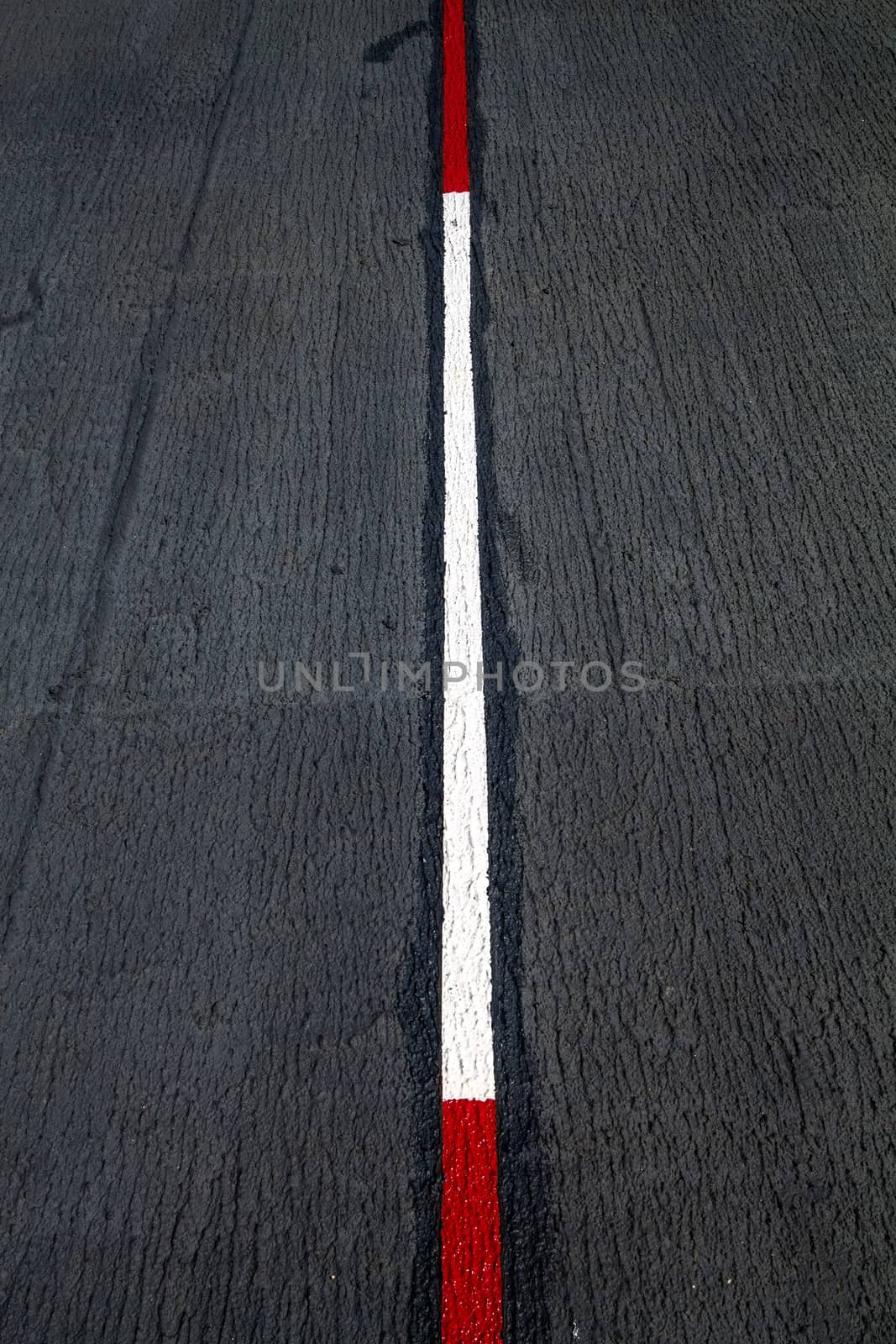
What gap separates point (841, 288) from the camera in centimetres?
525

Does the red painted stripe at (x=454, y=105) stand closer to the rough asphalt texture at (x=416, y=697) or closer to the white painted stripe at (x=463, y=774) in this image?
the rough asphalt texture at (x=416, y=697)

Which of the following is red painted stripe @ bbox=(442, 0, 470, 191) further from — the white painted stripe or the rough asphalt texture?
the white painted stripe

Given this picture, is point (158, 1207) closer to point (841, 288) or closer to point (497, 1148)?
point (497, 1148)

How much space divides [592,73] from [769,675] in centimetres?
422

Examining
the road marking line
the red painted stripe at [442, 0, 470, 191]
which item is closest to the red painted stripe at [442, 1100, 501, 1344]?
the road marking line

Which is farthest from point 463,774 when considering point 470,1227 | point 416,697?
point 470,1227

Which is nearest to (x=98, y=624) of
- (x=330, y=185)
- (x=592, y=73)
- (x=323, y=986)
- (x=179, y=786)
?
(x=179, y=786)

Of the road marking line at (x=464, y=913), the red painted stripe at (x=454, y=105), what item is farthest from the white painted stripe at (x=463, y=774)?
the red painted stripe at (x=454, y=105)

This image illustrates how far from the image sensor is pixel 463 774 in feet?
12.7

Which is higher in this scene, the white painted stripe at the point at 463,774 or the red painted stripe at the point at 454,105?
the red painted stripe at the point at 454,105

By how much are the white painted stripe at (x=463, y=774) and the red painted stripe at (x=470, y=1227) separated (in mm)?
77

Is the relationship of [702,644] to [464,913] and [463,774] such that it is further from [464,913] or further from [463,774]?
[464,913]

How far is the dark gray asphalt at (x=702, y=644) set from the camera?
2988 millimetres

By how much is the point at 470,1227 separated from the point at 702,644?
2136 mm
